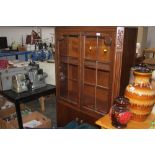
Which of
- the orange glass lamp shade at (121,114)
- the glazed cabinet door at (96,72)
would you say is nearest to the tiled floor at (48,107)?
the glazed cabinet door at (96,72)

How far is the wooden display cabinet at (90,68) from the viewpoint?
144 cm

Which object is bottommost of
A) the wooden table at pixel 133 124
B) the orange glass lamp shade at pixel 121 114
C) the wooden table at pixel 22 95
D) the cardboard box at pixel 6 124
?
the cardboard box at pixel 6 124

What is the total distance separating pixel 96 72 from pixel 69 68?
36 centimetres

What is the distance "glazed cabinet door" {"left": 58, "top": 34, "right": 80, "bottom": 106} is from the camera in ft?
5.82

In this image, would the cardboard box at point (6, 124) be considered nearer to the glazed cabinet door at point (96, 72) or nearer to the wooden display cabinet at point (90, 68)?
the wooden display cabinet at point (90, 68)

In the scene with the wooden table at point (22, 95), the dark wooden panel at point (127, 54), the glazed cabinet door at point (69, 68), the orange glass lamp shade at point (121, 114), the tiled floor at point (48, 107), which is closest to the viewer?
the orange glass lamp shade at point (121, 114)

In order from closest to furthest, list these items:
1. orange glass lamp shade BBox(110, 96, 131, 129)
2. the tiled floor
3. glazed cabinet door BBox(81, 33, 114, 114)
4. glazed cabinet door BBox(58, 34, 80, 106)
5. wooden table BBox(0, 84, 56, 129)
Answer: orange glass lamp shade BBox(110, 96, 131, 129) < glazed cabinet door BBox(81, 33, 114, 114) < glazed cabinet door BBox(58, 34, 80, 106) < wooden table BBox(0, 84, 56, 129) < the tiled floor

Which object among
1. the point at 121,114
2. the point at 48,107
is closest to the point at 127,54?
the point at 121,114

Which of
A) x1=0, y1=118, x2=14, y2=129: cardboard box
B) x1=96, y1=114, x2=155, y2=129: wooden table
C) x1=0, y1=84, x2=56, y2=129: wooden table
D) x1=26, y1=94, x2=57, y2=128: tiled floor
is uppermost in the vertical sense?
x1=96, y1=114, x2=155, y2=129: wooden table

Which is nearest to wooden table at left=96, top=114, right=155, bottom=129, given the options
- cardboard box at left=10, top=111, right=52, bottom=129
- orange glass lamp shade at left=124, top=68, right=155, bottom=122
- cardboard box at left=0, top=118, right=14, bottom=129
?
orange glass lamp shade at left=124, top=68, right=155, bottom=122

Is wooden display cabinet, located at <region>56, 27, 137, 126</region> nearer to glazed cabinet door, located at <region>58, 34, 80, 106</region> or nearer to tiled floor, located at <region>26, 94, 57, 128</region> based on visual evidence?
glazed cabinet door, located at <region>58, 34, 80, 106</region>
